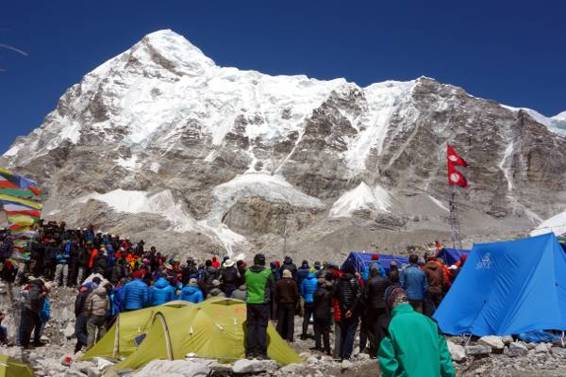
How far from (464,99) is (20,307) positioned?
109937 mm

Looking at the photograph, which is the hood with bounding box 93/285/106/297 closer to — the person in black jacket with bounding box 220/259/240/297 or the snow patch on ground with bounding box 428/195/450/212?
the person in black jacket with bounding box 220/259/240/297

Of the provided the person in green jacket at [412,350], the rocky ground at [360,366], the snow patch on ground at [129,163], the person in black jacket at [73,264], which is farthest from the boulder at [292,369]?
the snow patch on ground at [129,163]

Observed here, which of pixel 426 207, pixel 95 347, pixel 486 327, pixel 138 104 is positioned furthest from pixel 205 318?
pixel 138 104

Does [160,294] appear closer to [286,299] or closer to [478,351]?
[286,299]

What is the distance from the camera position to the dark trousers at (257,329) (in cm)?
978

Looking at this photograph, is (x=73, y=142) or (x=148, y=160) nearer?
(x=148, y=160)

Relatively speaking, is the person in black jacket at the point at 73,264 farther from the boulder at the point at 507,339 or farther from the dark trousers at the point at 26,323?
the boulder at the point at 507,339

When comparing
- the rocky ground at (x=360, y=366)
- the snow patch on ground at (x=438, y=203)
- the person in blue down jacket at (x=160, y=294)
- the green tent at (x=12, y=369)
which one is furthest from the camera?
the snow patch on ground at (x=438, y=203)

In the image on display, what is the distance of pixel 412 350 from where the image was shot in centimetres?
425

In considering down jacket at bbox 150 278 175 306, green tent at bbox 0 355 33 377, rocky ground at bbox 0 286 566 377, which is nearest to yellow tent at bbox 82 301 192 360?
rocky ground at bbox 0 286 566 377

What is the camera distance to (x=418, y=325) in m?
4.32

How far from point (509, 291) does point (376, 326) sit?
3089mm

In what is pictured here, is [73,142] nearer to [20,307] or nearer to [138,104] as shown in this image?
[138,104]

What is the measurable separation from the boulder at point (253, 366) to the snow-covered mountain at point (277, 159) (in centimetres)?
5680
